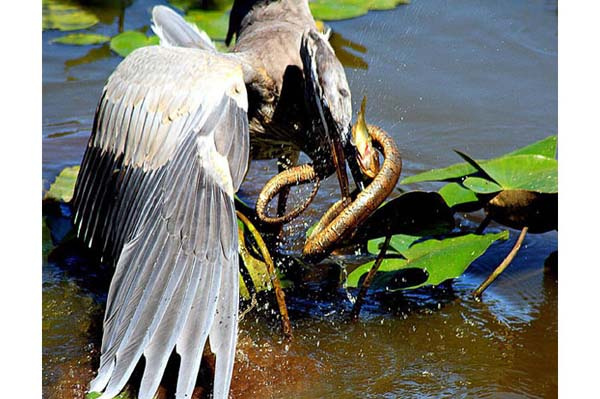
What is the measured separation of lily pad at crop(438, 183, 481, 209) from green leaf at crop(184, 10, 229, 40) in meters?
2.81

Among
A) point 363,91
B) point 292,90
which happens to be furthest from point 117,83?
point 363,91

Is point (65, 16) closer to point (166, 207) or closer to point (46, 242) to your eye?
point (46, 242)

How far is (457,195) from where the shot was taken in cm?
354

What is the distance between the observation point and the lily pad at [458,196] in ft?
11.5

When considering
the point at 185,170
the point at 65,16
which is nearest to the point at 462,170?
the point at 185,170

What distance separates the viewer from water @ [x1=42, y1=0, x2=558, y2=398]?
300cm

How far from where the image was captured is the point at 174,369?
3.04 m

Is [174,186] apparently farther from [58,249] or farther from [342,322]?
[58,249]

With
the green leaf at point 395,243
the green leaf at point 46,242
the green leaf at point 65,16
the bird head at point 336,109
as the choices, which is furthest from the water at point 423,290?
the bird head at point 336,109

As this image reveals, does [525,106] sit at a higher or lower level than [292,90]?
lower

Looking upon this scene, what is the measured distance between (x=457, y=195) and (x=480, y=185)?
0.69ft

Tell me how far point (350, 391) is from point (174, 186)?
33.2 inches
